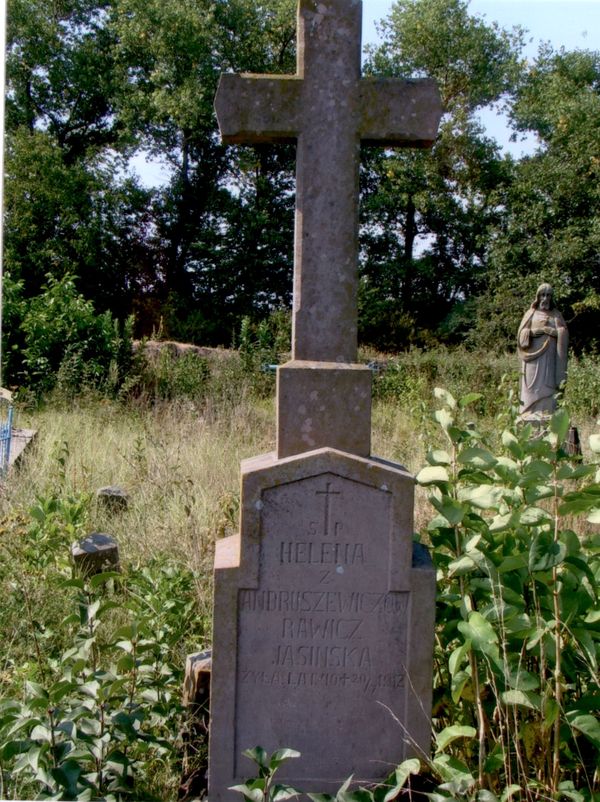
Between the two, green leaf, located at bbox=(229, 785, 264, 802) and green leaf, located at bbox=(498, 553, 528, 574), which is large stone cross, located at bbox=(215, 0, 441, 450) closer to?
green leaf, located at bbox=(498, 553, 528, 574)

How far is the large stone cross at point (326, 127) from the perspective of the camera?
3.06 m

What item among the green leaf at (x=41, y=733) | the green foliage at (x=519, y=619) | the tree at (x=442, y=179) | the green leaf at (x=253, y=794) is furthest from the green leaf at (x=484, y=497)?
the tree at (x=442, y=179)

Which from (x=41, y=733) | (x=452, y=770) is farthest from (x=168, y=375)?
(x=452, y=770)

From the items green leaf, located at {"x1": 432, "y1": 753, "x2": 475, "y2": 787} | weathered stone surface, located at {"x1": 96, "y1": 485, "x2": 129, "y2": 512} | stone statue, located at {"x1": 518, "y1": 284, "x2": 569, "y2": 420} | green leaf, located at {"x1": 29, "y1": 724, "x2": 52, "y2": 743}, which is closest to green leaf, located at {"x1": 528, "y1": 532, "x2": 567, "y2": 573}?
green leaf, located at {"x1": 432, "y1": 753, "x2": 475, "y2": 787}

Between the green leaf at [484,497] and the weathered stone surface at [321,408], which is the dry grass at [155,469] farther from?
the green leaf at [484,497]

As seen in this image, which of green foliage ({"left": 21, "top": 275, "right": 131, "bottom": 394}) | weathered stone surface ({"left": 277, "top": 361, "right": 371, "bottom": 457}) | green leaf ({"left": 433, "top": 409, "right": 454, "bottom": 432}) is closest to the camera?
green leaf ({"left": 433, "top": 409, "right": 454, "bottom": 432})

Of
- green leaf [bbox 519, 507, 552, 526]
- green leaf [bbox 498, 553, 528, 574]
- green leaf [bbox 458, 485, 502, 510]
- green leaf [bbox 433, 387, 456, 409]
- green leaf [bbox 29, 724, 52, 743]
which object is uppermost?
green leaf [bbox 433, 387, 456, 409]

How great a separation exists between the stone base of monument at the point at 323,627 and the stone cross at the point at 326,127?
55cm

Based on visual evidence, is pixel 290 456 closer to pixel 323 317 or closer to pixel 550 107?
pixel 323 317

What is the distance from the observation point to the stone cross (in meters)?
3.06

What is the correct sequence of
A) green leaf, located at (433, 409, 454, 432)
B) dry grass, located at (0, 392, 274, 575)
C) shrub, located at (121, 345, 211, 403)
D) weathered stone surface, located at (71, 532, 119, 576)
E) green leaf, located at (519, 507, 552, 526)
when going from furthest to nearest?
1. shrub, located at (121, 345, 211, 403)
2. dry grass, located at (0, 392, 274, 575)
3. weathered stone surface, located at (71, 532, 119, 576)
4. green leaf, located at (433, 409, 454, 432)
5. green leaf, located at (519, 507, 552, 526)

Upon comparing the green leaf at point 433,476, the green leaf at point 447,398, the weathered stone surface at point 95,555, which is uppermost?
the green leaf at point 447,398

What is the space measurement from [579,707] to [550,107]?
20765 mm

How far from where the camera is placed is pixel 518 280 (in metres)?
20.2
